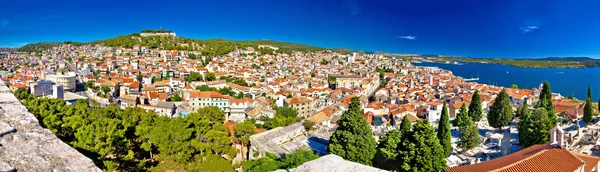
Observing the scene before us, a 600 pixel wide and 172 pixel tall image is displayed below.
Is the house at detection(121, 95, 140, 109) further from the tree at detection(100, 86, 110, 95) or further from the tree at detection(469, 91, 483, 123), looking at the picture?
the tree at detection(469, 91, 483, 123)

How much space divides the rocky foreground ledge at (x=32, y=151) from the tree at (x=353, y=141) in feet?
27.4

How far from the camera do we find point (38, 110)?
11023 mm

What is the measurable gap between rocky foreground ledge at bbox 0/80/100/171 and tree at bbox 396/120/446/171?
27.1 ft

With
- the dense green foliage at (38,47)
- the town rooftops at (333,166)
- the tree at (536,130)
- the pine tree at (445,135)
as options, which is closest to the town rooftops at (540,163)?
the town rooftops at (333,166)

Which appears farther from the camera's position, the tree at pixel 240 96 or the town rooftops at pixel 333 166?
the tree at pixel 240 96

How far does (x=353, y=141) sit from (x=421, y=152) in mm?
2099

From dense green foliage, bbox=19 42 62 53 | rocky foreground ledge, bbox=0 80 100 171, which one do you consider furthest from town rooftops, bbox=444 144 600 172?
dense green foliage, bbox=19 42 62 53

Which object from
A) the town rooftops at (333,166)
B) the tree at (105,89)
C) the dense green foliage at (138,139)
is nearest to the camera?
the town rooftops at (333,166)

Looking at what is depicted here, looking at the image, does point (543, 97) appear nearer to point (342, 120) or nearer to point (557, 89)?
point (342, 120)

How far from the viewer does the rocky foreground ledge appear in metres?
2.76

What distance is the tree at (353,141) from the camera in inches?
420

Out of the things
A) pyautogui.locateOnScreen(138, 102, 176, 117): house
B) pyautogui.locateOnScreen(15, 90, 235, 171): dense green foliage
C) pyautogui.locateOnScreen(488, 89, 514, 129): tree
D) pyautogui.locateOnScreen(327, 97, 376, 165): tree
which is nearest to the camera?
pyautogui.locateOnScreen(15, 90, 235, 171): dense green foliage

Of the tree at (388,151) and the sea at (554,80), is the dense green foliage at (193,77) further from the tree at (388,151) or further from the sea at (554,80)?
the sea at (554,80)

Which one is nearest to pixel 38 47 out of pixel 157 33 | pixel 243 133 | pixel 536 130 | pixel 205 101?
pixel 157 33
